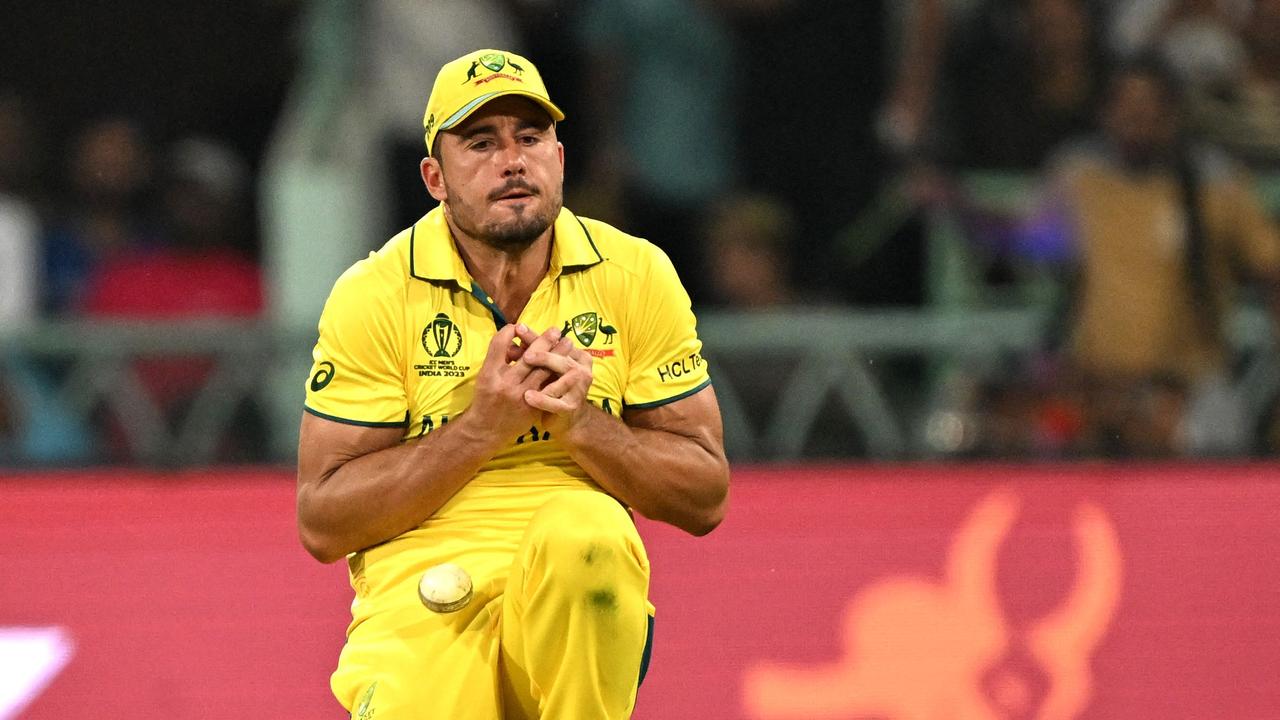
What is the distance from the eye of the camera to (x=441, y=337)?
135 inches

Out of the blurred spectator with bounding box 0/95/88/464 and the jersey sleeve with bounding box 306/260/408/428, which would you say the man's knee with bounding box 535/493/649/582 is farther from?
the blurred spectator with bounding box 0/95/88/464

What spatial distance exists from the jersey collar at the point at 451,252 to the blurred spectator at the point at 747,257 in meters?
4.36

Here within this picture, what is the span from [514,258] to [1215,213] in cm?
521

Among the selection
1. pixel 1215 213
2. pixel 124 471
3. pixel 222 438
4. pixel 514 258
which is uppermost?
pixel 514 258

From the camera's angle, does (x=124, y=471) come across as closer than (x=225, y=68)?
Yes

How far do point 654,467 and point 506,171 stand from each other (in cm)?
60

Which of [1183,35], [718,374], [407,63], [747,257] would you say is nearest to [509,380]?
[718,374]

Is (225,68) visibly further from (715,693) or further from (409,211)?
(715,693)

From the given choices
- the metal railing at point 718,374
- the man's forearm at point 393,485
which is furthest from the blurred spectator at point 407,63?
the man's forearm at point 393,485

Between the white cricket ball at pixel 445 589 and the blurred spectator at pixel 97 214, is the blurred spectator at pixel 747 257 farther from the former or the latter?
the white cricket ball at pixel 445 589

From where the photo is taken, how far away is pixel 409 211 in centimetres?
805

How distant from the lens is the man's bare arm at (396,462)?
3221 millimetres

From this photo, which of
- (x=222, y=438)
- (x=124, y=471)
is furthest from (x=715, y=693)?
(x=222, y=438)

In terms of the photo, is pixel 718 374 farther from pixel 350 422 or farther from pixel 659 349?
pixel 350 422
